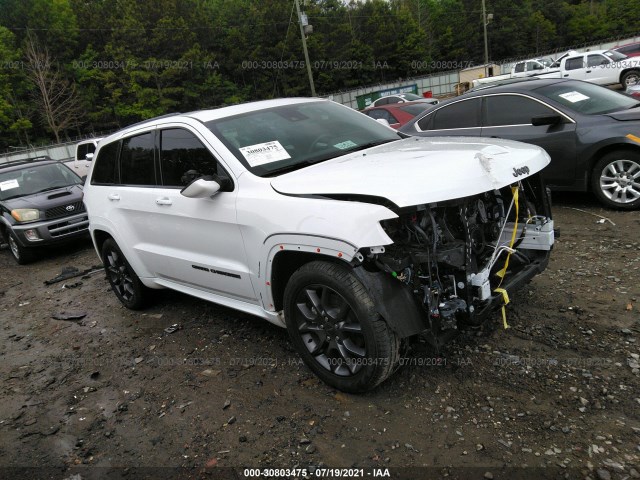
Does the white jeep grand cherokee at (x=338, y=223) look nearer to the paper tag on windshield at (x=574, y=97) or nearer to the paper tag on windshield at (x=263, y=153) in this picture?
the paper tag on windshield at (x=263, y=153)

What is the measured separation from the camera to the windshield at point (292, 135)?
133 inches

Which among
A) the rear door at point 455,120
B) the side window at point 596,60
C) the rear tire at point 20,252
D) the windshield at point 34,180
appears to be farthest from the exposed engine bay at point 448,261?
the side window at point 596,60

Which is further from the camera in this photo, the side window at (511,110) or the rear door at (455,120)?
the rear door at (455,120)

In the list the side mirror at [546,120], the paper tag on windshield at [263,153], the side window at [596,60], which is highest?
the paper tag on windshield at [263,153]

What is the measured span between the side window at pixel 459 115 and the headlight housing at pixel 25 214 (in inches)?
271

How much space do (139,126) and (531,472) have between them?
408cm

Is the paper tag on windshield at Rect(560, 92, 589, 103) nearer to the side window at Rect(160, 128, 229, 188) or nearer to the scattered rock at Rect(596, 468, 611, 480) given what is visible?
the side window at Rect(160, 128, 229, 188)

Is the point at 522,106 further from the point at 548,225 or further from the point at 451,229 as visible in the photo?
the point at 451,229

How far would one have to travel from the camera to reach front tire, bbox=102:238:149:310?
16.2 ft

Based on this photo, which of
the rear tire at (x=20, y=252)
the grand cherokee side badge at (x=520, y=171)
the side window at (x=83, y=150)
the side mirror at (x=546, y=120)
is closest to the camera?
the grand cherokee side badge at (x=520, y=171)

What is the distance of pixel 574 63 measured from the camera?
20375 mm

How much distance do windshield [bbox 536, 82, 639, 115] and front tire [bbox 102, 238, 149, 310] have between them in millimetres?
5405

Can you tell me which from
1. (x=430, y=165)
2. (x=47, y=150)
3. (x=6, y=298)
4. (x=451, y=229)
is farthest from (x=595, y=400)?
(x=47, y=150)

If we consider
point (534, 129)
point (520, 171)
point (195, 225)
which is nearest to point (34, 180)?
point (195, 225)
